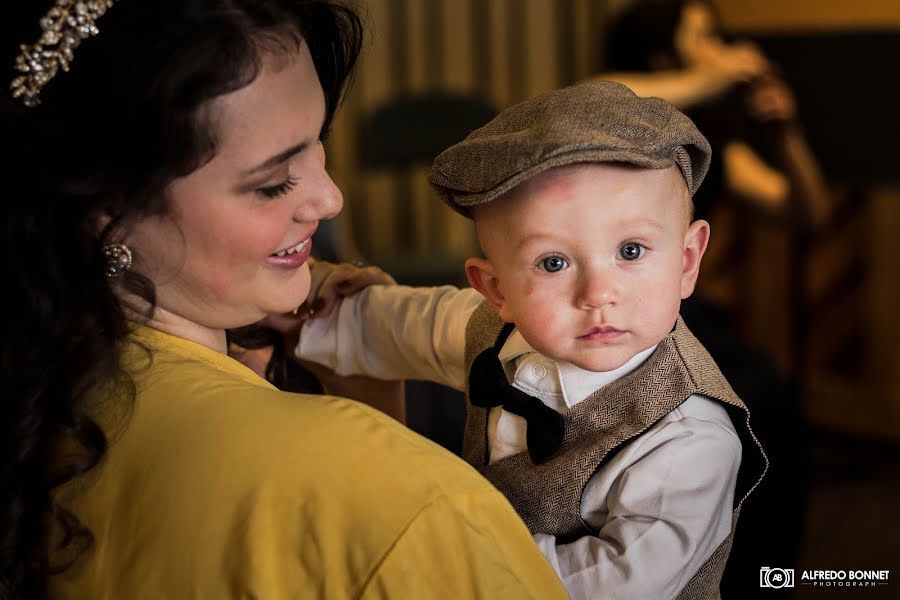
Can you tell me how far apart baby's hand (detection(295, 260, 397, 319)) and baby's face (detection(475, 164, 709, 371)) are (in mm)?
263

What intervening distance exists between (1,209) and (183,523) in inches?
10.5

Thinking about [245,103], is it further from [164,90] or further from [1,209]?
[1,209]

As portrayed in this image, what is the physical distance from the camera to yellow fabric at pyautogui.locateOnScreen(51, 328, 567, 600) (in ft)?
2.43

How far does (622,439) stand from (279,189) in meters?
0.32

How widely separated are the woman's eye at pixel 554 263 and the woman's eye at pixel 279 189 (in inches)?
8.0

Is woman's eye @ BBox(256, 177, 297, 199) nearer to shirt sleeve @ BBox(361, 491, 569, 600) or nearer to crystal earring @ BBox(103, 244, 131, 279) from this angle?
crystal earring @ BBox(103, 244, 131, 279)

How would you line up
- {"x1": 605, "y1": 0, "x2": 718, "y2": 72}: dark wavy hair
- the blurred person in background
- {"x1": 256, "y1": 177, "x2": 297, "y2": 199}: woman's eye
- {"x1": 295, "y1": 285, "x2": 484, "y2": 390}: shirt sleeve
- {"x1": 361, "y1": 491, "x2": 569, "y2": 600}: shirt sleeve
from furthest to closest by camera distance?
{"x1": 605, "y1": 0, "x2": 718, "y2": 72}: dark wavy hair
the blurred person in background
{"x1": 295, "y1": 285, "x2": 484, "y2": 390}: shirt sleeve
{"x1": 256, "y1": 177, "x2": 297, "y2": 199}: woman's eye
{"x1": 361, "y1": 491, "x2": 569, "y2": 600}: shirt sleeve

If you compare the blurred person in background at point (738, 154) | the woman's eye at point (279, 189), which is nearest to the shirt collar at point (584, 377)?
the woman's eye at point (279, 189)

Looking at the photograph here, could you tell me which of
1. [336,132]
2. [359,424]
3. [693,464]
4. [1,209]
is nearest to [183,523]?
[359,424]

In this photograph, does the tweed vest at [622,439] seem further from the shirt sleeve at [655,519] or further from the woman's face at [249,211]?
the woman's face at [249,211]

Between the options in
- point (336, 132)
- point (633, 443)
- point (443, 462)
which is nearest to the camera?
point (443, 462)

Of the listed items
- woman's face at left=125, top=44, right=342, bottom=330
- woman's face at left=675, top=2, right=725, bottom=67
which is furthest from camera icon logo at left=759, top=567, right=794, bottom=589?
woman's face at left=675, top=2, right=725, bottom=67

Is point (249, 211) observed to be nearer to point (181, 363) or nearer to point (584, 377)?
point (181, 363)

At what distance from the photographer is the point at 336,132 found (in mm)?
3957
